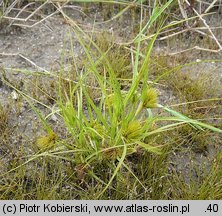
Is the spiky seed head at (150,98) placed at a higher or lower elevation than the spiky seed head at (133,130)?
higher

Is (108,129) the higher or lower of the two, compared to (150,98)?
lower

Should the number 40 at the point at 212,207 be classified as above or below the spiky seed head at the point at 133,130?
below

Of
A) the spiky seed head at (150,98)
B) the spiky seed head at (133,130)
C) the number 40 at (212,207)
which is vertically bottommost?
the number 40 at (212,207)

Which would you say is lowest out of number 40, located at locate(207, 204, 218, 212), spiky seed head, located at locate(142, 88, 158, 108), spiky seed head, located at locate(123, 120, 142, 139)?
number 40, located at locate(207, 204, 218, 212)

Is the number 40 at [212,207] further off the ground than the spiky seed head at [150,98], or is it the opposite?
the spiky seed head at [150,98]

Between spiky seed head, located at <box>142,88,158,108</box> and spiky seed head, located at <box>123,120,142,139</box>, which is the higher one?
spiky seed head, located at <box>142,88,158,108</box>

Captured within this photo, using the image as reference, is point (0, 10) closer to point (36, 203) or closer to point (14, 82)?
point (14, 82)

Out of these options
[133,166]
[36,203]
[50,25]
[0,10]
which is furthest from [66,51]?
[36,203]

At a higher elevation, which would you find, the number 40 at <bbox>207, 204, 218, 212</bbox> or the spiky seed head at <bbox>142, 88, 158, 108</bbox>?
the spiky seed head at <bbox>142, 88, 158, 108</bbox>

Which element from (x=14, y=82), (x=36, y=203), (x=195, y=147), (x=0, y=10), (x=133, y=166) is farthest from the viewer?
(x=0, y=10)

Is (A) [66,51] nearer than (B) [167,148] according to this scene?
No

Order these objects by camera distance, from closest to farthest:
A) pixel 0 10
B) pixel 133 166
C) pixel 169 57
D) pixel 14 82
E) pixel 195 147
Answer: pixel 133 166
pixel 195 147
pixel 14 82
pixel 169 57
pixel 0 10
